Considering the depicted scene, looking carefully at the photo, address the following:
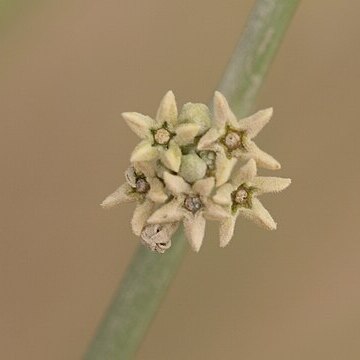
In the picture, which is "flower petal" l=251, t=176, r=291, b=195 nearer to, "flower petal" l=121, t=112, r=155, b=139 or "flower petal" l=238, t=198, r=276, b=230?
"flower petal" l=238, t=198, r=276, b=230

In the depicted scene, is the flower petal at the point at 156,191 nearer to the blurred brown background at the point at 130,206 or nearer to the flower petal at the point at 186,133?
the flower petal at the point at 186,133

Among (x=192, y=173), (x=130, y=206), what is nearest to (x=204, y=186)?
(x=192, y=173)

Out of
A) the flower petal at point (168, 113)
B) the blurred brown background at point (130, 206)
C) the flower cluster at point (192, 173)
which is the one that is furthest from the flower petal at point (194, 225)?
the blurred brown background at point (130, 206)

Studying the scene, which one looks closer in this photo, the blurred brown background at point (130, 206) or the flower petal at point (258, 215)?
the flower petal at point (258, 215)

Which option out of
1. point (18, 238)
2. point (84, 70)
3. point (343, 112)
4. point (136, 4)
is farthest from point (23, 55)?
point (343, 112)

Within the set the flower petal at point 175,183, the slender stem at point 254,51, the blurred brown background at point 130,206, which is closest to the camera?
the flower petal at point 175,183

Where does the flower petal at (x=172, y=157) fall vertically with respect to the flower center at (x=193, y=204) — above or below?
above

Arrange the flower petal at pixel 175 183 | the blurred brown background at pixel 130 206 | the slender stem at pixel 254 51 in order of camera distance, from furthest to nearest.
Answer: the blurred brown background at pixel 130 206 < the slender stem at pixel 254 51 < the flower petal at pixel 175 183
